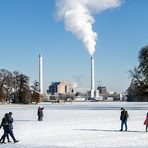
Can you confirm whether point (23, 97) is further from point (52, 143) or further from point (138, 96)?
point (52, 143)

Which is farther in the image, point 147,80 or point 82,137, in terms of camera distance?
point 147,80

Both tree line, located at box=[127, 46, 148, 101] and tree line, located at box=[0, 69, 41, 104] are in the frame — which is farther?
tree line, located at box=[0, 69, 41, 104]

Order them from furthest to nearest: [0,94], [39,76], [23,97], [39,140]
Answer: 1. [39,76]
2. [23,97]
3. [0,94]
4. [39,140]

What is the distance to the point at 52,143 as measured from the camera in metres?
22.2

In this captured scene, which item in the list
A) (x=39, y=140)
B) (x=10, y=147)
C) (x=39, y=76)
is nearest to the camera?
(x=10, y=147)

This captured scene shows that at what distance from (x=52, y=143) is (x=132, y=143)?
152 inches

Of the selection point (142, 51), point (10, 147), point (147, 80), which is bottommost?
point (10, 147)

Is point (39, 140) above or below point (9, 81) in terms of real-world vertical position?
below

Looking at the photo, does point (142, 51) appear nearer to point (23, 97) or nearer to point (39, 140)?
point (23, 97)

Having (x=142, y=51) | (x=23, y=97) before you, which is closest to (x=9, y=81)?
(x=23, y=97)

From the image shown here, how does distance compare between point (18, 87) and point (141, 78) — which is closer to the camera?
point (141, 78)

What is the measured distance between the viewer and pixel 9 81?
129m

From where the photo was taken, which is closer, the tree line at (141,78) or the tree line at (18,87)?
the tree line at (141,78)

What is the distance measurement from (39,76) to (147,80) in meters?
114
